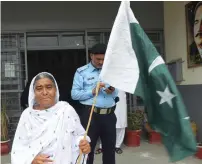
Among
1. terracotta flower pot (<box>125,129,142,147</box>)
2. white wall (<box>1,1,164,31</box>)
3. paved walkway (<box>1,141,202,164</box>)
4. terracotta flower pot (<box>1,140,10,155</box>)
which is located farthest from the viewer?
white wall (<box>1,1,164,31</box>)

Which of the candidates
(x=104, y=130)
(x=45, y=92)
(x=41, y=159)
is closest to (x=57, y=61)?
(x=104, y=130)

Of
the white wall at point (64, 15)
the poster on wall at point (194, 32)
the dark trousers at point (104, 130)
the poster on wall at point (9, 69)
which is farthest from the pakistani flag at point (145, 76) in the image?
the poster on wall at point (9, 69)

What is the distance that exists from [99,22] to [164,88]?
4483 millimetres

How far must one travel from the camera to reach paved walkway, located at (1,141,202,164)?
15.0 ft

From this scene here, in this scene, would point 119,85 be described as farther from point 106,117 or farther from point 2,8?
point 2,8

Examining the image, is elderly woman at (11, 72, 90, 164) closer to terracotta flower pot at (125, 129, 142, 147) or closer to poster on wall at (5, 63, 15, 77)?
terracotta flower pot at (125, 129, 142, 147)

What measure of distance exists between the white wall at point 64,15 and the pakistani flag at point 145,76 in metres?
4.15

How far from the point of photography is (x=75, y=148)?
221 cm

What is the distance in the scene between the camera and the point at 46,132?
208cm

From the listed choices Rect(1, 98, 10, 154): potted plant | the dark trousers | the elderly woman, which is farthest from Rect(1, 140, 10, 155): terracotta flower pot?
the elderly woman

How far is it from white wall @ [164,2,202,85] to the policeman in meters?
2.72

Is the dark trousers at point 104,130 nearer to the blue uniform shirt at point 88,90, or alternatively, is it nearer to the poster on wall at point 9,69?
the blue uniform shirt at point 88,90

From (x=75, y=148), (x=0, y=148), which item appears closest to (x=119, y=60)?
(x=75, y=148)

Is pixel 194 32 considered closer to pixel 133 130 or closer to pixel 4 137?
pixel 133 130
